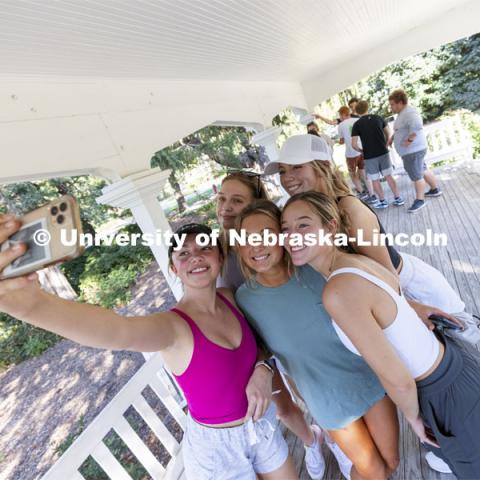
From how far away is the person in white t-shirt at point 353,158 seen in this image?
212 inches

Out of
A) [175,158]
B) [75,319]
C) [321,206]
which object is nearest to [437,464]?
[321,206]

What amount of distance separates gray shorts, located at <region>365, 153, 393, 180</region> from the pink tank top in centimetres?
432

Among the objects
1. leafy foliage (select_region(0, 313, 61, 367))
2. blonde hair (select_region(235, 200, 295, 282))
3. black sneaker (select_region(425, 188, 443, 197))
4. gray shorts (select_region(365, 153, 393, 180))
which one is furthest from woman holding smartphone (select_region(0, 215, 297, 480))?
leafy foliage (select_region(0, 313, 61, 367))

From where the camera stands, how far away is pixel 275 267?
48.5 inches

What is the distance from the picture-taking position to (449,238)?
355 centimetres

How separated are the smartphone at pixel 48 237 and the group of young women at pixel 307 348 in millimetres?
323

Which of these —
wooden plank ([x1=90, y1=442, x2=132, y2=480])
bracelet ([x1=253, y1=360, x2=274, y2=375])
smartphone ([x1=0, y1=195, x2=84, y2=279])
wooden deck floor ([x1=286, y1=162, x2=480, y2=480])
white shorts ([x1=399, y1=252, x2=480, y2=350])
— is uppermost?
smartphone ([x1=0, y1=195, x2=84, y2=279])

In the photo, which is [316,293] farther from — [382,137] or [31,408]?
[31,408]

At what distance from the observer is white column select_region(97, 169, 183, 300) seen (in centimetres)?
177

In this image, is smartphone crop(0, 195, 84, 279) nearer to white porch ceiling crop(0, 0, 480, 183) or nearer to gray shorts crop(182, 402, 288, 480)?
white porch ceiling crop(0, 0, 480, 183)

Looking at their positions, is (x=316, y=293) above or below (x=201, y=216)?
above

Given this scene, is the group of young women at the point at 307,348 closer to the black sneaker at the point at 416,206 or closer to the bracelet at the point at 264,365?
the bracelet at the point at 264,365

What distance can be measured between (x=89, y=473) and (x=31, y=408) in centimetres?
322

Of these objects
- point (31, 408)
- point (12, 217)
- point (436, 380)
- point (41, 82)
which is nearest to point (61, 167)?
point (41, 82)
